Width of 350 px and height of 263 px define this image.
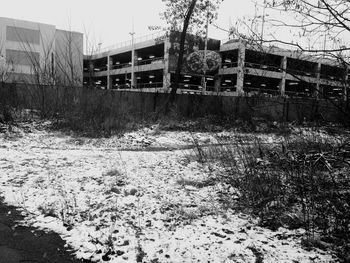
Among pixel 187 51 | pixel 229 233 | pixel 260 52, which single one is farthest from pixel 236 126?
pixel 229 233

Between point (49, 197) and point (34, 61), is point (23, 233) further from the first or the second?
point (34, 61)

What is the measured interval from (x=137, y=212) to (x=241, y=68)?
321 cm

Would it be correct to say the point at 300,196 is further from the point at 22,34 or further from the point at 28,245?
the point at 22,34

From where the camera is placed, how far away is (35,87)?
46.1 ft

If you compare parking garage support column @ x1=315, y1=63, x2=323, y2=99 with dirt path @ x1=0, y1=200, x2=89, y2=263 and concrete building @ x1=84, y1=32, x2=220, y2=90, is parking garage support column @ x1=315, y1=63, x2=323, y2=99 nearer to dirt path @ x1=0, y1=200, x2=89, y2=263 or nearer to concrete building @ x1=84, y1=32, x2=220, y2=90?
dirt path @ x1=0, y1=200, x2=89, y2=263

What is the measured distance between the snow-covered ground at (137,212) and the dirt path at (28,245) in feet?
0.41

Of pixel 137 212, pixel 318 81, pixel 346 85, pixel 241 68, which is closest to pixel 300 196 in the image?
pixel 346 85

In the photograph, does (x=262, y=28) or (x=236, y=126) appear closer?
(x=262, y=28)

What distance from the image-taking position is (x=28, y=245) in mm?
3238

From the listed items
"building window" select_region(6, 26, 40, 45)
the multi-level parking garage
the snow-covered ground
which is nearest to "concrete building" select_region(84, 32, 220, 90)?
the multi-level parking garage

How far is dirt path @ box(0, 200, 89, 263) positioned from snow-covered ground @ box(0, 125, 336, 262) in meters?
0.13

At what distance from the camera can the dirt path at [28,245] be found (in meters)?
2.99

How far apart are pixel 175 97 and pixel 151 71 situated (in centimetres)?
2815

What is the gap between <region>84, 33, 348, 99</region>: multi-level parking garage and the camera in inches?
166
